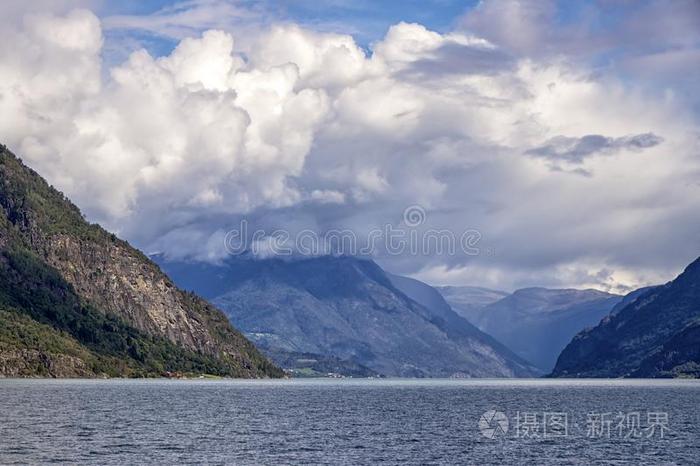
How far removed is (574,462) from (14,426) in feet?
326

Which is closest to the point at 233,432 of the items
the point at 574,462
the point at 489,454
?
the point at 489,454

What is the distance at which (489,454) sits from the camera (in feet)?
508

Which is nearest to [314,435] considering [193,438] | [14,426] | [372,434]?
[372,434]

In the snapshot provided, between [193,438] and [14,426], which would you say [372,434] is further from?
[14,426]

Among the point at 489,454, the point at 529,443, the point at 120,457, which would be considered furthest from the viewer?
the point at 529,443

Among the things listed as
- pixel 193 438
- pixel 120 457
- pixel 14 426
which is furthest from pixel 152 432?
pixel 120 457

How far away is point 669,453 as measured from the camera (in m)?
156

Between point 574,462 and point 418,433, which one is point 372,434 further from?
point 574,462

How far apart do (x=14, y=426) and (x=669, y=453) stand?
371ft

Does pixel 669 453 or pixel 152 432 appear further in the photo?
pixel 152 432

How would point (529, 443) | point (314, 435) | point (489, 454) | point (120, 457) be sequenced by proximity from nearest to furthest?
1. point (120, 457)
2. point (489, 454)
3. point (529, 443)
4. point (314, 435)

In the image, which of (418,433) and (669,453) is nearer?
(669,453)

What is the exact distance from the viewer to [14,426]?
17825 centimetres

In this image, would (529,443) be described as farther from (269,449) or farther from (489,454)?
(269,449)
